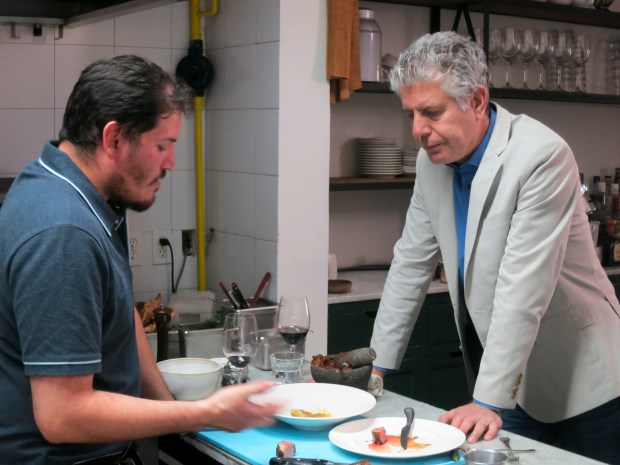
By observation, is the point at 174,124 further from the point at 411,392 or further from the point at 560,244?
the point at 411,392

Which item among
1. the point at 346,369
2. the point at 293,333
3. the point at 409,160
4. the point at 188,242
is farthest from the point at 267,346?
the point at 409,160

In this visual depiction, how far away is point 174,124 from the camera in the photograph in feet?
5.61

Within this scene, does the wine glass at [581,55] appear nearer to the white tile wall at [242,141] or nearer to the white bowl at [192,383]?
the white tile wall at [242,141]

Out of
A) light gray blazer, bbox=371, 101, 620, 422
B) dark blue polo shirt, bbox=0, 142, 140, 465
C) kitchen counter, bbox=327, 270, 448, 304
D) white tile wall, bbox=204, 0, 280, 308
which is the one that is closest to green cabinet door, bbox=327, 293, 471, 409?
kitchen counter, bbox=327, 270, 448, 304

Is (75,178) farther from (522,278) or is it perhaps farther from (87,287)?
(522,278)

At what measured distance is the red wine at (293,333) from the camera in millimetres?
2381

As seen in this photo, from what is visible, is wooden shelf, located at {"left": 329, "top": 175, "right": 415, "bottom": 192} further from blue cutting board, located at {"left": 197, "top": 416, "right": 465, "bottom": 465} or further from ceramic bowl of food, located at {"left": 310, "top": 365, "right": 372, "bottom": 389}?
blue cutting board, located at {"left": 197, "top": 416, "right": 465, "bottom": 465}

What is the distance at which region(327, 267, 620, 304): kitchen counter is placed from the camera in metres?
3.73

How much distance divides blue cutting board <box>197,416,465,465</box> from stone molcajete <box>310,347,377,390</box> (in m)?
0.22

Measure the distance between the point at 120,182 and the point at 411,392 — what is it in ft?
8.12

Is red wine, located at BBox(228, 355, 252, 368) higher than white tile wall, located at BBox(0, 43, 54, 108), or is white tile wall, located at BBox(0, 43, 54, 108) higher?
white tile wall, located at BBox(0, 43, 54, 108)

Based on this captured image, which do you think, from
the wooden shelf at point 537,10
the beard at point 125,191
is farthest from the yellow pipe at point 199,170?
the beard at point 125,191

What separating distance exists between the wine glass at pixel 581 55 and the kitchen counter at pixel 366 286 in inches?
38.0

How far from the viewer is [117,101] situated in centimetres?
163
